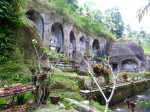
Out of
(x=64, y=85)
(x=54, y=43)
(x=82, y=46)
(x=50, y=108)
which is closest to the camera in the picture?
(x=50, y=108)

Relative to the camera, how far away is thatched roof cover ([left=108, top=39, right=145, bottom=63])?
26.1 m

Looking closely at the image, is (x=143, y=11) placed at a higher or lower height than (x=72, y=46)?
higher

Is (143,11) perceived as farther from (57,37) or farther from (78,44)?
(78,44)

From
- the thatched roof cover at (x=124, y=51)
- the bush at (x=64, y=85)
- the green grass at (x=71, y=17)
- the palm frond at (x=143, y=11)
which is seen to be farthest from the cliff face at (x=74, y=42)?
the palm frond at (x=143, y=11)

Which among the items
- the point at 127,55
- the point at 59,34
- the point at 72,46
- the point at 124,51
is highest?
the point at 59,34

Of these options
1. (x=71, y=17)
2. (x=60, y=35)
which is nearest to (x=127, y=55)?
(x=71, y=17)

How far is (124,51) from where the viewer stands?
86.9ft

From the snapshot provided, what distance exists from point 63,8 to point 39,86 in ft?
49.3

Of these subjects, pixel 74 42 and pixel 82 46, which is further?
pixel 82 46

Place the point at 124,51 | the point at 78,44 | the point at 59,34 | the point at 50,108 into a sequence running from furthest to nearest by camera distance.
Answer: the point at 124,51
the point at 78,44
the point at 59,34
the point at 50,108

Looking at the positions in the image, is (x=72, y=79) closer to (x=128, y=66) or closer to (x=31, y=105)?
(x=31, y=105)

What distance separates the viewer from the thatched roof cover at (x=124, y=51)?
26.1 meters

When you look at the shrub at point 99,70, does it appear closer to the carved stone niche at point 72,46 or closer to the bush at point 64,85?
the bush at point 64,85

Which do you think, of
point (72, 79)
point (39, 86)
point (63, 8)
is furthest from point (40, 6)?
point (39, 86)
